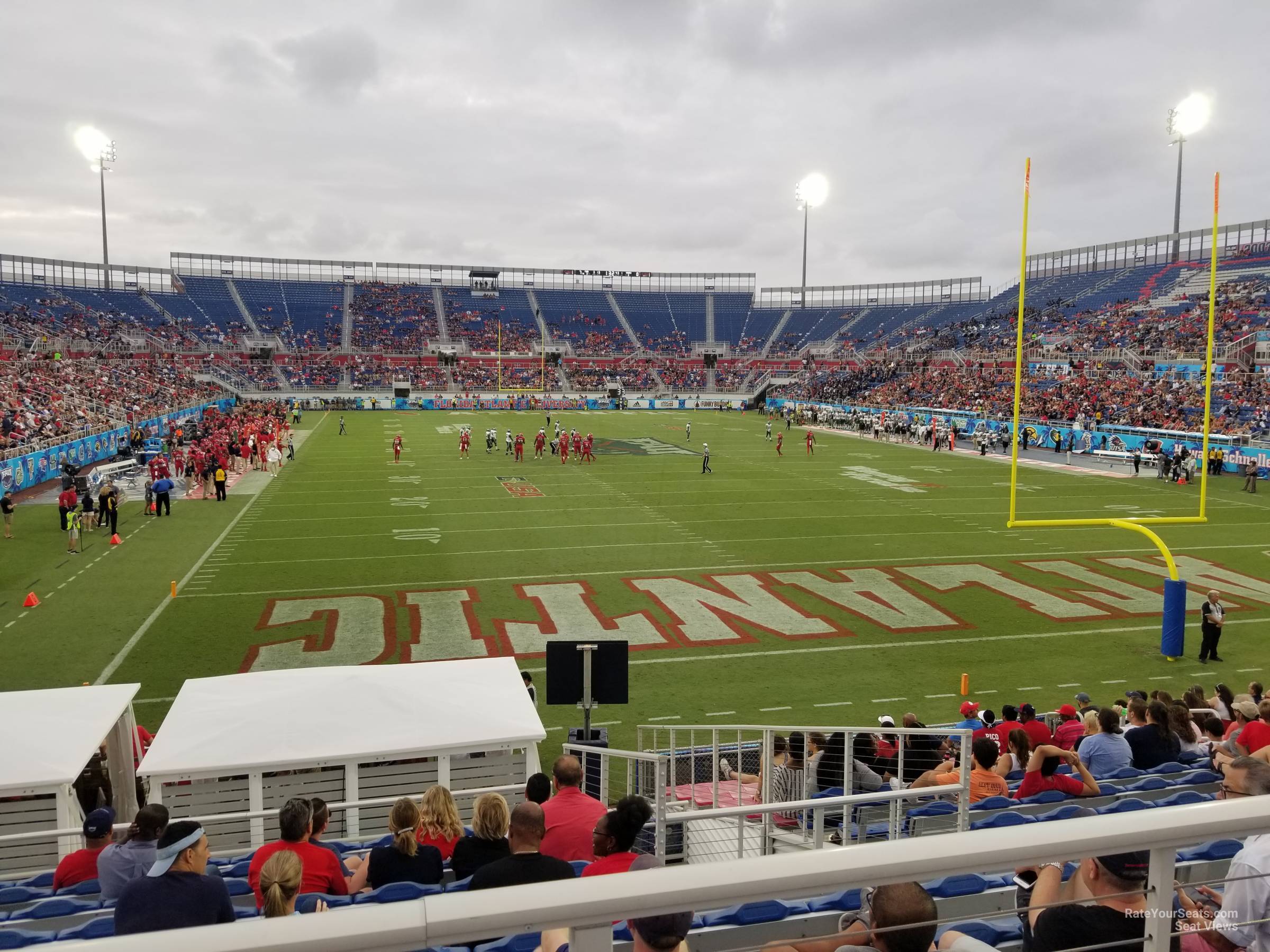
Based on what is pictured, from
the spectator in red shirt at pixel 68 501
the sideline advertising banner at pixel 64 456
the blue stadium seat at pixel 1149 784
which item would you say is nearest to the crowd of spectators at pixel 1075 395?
the blue stadium seat at pixel 1149 784

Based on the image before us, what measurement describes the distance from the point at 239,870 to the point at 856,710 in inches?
298

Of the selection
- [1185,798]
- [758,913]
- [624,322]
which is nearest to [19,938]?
[758,913]

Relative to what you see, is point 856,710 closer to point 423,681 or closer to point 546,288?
point 423,681

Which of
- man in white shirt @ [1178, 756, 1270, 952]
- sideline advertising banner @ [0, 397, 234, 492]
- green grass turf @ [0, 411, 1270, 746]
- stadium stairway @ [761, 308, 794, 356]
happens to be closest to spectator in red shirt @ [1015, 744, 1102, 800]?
man in white shirt @ [1178, 756, 1270, 952]

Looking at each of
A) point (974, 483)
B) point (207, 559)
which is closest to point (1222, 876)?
point (207, 559)

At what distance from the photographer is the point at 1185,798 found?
5.91 metres

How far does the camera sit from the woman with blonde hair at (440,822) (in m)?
5.25

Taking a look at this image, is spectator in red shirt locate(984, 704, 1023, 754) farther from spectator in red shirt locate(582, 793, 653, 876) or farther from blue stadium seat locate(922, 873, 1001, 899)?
spectator in red shirt locate(582, 793, 653, 876)

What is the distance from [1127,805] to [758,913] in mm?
3917

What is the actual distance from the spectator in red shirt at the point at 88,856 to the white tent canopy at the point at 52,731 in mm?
1295

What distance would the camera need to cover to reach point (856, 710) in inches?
446

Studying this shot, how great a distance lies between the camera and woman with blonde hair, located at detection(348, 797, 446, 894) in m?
4.73

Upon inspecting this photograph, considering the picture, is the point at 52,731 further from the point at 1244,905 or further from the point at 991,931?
the point at 1244,905

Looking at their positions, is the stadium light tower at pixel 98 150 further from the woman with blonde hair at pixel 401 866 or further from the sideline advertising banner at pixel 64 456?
the woman with blonde hair at pixel 401 866
